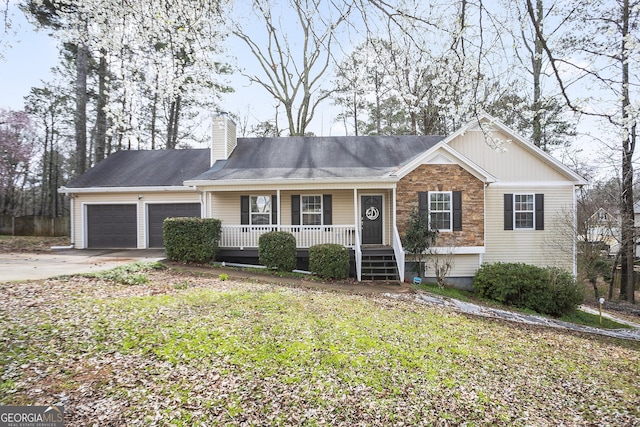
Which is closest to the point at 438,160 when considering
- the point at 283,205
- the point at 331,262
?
the point at 331,262

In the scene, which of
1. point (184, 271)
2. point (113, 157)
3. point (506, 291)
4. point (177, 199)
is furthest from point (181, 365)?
point (113, 157)

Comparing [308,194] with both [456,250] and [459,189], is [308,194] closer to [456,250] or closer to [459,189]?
[459,189]

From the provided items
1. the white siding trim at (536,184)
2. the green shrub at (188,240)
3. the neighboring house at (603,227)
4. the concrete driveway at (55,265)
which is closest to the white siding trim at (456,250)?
the white siding trim at (536,184)

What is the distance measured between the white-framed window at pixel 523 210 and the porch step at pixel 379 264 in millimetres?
4755

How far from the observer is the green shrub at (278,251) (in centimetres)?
999

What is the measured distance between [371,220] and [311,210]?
2.25 m

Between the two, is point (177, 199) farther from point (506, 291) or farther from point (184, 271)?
point (506, 291)

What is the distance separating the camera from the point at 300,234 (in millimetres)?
10836

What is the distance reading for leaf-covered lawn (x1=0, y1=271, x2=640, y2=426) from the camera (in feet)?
9.51

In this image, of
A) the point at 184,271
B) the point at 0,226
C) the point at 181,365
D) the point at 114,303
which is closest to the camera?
the point at 181,365

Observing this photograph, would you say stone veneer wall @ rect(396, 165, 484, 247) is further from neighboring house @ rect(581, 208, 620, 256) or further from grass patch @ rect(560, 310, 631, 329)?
neighboring house @ rect(581, 208, 620, 256)

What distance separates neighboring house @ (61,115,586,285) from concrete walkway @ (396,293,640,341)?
1.64 metres

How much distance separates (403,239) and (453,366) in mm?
6546

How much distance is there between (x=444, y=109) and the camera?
5.72 m
